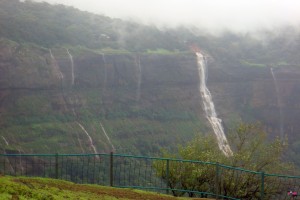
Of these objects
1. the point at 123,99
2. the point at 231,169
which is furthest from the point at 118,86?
the point at 231,169

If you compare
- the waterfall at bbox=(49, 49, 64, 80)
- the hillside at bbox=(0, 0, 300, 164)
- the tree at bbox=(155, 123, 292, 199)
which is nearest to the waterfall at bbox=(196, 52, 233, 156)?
the hillside at bbox=(0, 0, 300, 164)

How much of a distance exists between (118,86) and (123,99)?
3.96 metres

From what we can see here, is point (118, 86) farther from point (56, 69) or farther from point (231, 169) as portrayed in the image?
point (231, 169)

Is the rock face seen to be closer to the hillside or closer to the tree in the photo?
the hillside

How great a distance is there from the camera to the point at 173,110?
319ft

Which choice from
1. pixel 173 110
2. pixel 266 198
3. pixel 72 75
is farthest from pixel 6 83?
pixel 266 198

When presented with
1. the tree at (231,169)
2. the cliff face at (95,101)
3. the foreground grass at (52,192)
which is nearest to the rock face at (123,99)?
the cliff face at (95,101)

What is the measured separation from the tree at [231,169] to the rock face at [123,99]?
45.3 m

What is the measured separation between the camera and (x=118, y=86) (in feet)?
325

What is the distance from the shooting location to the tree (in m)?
23.0

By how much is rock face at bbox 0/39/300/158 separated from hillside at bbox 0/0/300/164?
0.20 meters

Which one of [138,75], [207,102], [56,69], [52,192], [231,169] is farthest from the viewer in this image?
[207,102]

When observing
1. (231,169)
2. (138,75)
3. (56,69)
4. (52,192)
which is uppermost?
(56,69)

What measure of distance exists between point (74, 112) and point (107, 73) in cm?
1469
